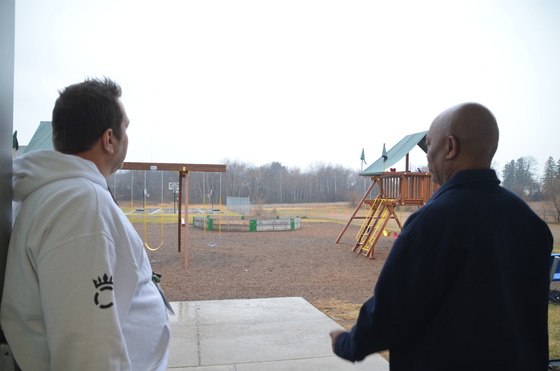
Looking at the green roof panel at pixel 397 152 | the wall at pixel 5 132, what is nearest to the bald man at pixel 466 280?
the wall at pixel 5 132

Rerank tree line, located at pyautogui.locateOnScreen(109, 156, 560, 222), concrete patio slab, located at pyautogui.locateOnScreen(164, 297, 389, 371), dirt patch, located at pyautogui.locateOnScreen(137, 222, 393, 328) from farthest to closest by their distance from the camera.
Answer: tree line, located at pyautogui.locateOnScreen(109, 156, 560, 222)
dirt patch, located at pyautogui.locateOnScreen(137, 222, 393, 328)
concrete patio slab, located at pyautogui.locateOnScreen(164, 297, 389, 371)

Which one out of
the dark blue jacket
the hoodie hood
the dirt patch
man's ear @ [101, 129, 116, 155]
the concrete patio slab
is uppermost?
man's ear @ [101, 129, 116, 155]

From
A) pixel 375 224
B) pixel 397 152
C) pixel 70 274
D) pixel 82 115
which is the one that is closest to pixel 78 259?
pixel 70 274

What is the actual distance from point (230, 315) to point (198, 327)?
593mm

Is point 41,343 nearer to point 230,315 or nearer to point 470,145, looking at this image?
point 470,145

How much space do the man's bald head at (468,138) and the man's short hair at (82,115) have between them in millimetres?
1172

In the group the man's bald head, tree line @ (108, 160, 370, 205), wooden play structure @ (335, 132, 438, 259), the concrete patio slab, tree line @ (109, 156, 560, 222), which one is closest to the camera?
the man's bald head

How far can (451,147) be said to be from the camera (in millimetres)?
1447

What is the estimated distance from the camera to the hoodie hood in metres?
1.17

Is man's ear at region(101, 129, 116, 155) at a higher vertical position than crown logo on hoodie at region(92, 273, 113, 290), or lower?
higher

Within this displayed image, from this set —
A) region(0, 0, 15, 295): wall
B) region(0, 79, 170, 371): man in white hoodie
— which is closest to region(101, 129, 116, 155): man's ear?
region(0, 79, 170, 371): man in white hoodie

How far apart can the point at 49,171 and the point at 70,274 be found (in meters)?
0.35

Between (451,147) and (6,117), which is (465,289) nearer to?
(451,147)

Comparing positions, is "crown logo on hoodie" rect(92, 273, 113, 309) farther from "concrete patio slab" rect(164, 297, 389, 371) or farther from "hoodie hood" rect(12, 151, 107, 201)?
"concrete patio slab" rect(164, 297, 389, 371)
